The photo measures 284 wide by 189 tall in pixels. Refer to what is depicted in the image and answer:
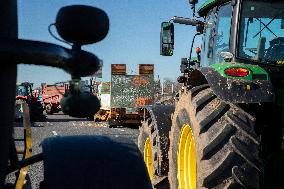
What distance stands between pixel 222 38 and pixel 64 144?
3020mm

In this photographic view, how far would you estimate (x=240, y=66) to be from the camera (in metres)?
3.86

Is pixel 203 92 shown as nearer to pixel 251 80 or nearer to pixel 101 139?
pixel 251 80

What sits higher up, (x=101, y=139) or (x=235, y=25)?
(x=235, y=25)

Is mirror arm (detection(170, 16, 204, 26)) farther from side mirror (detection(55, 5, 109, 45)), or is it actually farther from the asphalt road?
side mirror (detection(55, 5, 109, 45))

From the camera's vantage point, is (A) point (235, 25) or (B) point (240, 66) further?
(A) point (235, 25)

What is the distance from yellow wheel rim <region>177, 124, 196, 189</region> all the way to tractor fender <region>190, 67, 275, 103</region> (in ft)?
2.40

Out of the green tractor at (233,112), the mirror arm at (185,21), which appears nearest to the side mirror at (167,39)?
the mirror arm at (185,21)

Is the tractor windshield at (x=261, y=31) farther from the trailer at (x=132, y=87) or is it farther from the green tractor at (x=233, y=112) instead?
the trailer at (x=132, y=87)

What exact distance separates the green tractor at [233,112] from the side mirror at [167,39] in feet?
1.40

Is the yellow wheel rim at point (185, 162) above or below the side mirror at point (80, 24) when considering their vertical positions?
below

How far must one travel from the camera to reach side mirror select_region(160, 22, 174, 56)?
17.8 feet

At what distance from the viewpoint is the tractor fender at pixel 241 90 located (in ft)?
12.0

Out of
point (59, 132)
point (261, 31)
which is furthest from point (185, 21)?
point (59, 132)

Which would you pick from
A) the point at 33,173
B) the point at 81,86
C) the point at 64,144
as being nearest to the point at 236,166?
the point at 64,144
